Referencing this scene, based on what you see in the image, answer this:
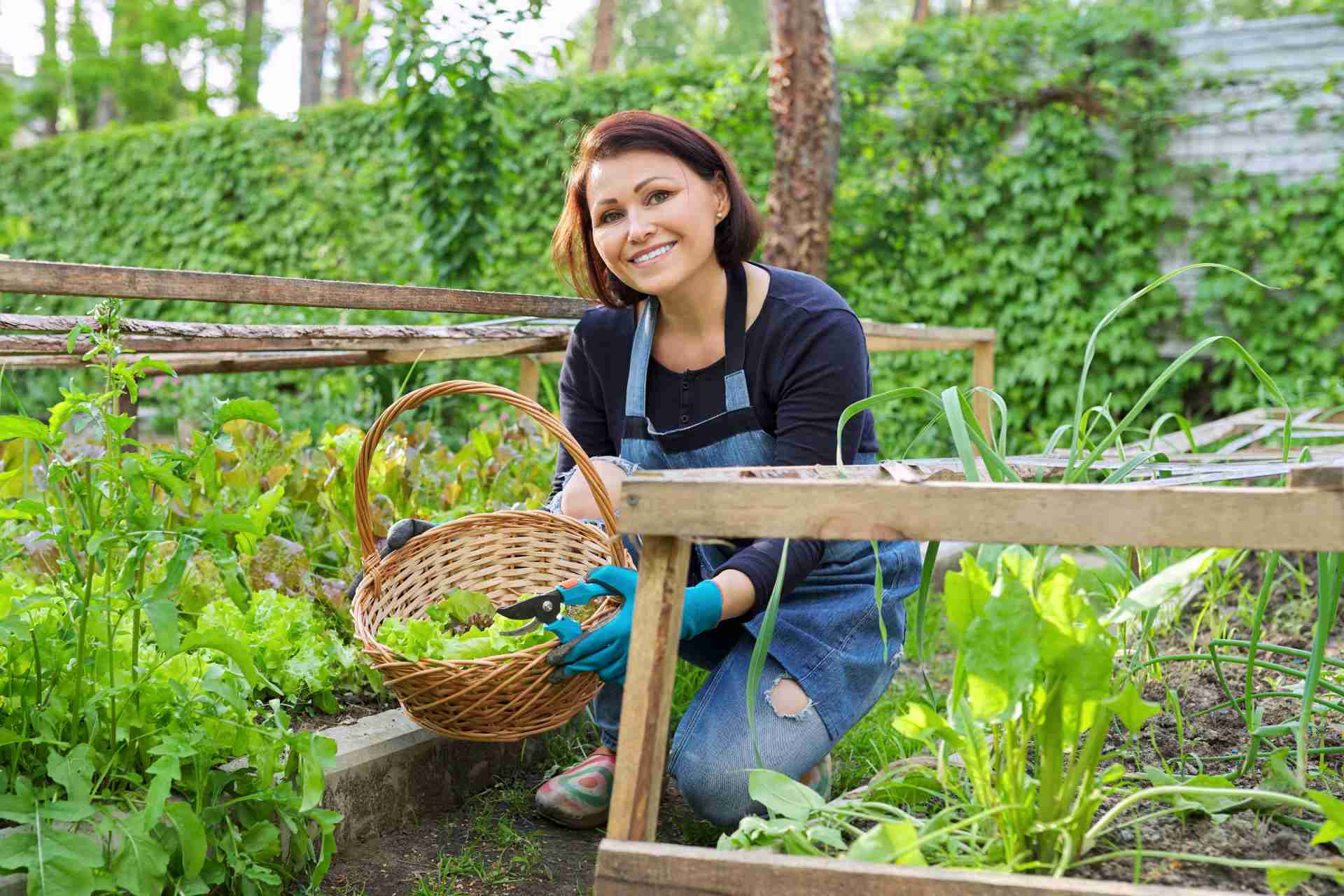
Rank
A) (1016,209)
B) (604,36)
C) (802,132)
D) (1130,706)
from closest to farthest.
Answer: (1130,706)
(802,132)
(1016,209)
(604,36)

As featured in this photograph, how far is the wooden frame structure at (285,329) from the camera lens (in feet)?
4.66

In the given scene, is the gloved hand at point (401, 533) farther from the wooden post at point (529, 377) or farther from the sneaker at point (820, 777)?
the wooden post at point (529, 377)

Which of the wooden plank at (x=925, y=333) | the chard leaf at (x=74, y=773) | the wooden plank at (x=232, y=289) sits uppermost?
the wooden plank at (x=232, y=289)

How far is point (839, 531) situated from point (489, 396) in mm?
866

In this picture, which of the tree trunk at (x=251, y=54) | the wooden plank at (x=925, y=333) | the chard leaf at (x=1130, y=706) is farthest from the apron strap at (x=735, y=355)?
the tree trunk at (x=251, y=54)

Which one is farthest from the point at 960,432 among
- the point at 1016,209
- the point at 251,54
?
the point at 251,54

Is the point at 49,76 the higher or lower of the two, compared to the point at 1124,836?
higher

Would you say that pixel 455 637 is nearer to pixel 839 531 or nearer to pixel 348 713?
pixel 348 713

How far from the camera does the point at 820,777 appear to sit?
190cm

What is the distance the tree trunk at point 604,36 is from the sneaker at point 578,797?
12020 mm

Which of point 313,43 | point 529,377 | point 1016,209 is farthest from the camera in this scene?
point 313,43

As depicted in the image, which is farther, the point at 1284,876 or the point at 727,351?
the point at 727,351

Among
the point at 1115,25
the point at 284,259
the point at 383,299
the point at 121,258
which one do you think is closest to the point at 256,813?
the point at 383,299

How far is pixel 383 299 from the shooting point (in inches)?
75.5
